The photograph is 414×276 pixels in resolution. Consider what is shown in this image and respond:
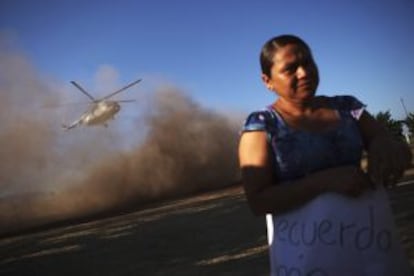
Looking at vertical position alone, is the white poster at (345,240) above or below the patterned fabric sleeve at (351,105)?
below

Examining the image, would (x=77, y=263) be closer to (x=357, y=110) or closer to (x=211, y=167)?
(x=357, y=110)

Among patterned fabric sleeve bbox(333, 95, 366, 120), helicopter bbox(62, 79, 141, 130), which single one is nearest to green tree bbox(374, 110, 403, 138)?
patterned fabric sleeve bbox(333, 95, 366, 120)

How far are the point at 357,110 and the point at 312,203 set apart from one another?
0.47 metres

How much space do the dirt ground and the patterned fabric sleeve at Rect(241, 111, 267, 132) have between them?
558 cm

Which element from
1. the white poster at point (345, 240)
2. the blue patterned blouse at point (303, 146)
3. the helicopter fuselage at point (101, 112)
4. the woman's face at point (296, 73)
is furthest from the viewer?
the helicopter fuselage at point (101, 112)

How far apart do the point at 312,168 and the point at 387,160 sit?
25 cm

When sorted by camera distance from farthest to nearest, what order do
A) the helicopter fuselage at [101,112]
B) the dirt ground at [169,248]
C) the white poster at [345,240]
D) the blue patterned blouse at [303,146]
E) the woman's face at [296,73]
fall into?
the helicopter fuselage at [101,112]
the dirt ground at [169,248]
the woman's face at [296,73]
the blue patterned blouse at [303,146]
the white poster at [345,240]

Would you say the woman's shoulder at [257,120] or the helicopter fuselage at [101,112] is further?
the helicopter fuselage at [101,112]

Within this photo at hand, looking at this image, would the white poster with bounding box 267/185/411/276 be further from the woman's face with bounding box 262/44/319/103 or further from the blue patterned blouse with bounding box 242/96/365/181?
the woman's face with bounding box 262/44/319/103

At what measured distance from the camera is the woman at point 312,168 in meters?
1.71

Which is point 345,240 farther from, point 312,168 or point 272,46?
point 272,46

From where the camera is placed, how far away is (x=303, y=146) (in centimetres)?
183

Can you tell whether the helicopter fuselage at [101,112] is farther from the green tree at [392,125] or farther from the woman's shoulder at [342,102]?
the woman's shoulder at [342,102]

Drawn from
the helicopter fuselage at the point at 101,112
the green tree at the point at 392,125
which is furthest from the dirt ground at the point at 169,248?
the helicopter fuselage at the point at 101,112
